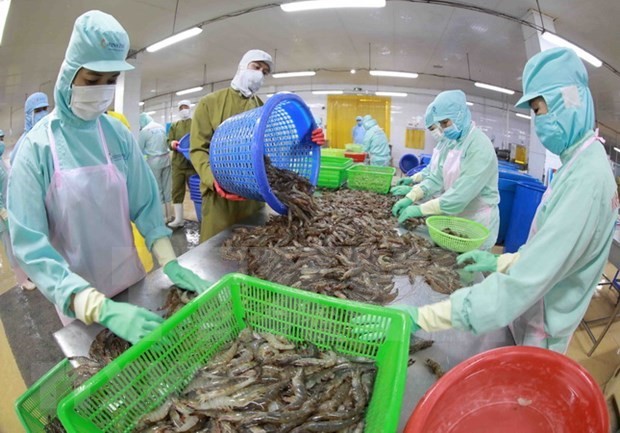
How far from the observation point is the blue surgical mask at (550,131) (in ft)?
5.15

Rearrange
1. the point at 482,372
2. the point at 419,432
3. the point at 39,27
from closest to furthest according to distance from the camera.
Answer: the point at 419,432, the point at 482,372, the point at 39,27

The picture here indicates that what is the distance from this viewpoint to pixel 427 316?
4.66 feet

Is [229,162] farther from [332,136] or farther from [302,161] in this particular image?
[332,136]

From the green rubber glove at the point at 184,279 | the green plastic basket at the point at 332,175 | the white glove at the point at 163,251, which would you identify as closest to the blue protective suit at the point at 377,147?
the green plastic basket at the point at 332,175

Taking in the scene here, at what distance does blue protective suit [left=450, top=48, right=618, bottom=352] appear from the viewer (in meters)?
1.27

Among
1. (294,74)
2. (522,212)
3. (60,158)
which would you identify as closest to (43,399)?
(60,158)

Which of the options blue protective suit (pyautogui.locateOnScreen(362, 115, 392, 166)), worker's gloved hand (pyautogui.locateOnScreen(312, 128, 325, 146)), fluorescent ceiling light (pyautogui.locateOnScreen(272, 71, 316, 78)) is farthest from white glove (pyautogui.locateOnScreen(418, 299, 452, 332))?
blue protective suit (pyautogui.locateOnScreen(362, 115, 392, 166))

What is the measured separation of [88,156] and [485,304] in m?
2.35

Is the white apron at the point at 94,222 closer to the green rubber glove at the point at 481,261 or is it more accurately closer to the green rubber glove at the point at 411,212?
the green rubber glove at the point at 481,261

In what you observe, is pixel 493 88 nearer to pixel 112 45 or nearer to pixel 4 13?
pixel 112 45

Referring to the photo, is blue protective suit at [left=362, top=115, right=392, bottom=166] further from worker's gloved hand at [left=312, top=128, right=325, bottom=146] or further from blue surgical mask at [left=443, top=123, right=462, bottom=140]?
worker's gloved hand at [left=312, top=128, right=325, bottom=146]

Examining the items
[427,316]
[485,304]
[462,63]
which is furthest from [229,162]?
[462,63]

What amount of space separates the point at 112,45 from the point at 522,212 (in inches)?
257

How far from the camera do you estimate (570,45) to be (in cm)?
503
